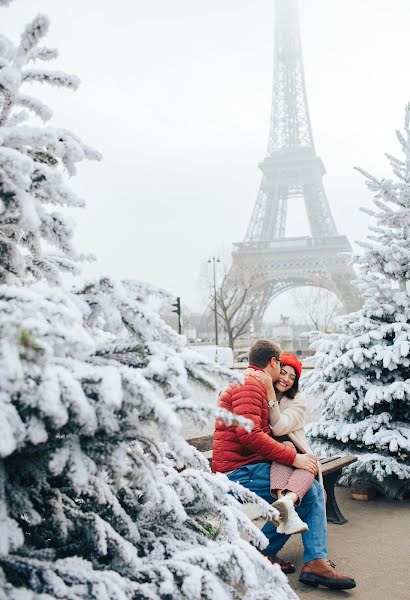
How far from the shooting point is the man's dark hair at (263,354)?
421cm

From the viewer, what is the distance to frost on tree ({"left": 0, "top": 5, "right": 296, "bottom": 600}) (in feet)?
5.05

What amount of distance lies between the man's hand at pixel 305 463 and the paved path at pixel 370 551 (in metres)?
0.71

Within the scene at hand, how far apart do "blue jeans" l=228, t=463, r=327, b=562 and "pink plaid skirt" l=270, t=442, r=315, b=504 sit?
80 millimetres

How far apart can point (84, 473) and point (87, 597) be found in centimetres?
34

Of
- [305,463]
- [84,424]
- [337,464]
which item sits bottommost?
[337,464]

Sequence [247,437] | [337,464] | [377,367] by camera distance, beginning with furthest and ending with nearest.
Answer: [377,367], [337,464], [247,437]

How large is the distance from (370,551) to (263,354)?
1.70 meters

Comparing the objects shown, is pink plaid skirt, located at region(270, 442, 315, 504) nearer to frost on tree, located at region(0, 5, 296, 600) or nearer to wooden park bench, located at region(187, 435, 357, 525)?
wooden park bench, located at region(187, 435, 357, 525)

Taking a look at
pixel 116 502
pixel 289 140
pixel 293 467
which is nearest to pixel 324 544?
pixel 293 467

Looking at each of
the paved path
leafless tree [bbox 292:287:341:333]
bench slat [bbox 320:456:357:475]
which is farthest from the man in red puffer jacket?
leafless tree [bbox 292:287:341:333]

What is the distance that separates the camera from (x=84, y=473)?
1.59 meters

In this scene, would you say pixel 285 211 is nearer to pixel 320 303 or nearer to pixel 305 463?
pixel 320 303

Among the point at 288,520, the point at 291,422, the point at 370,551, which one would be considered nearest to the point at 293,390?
the point at 291,422

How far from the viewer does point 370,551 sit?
4.54 m
